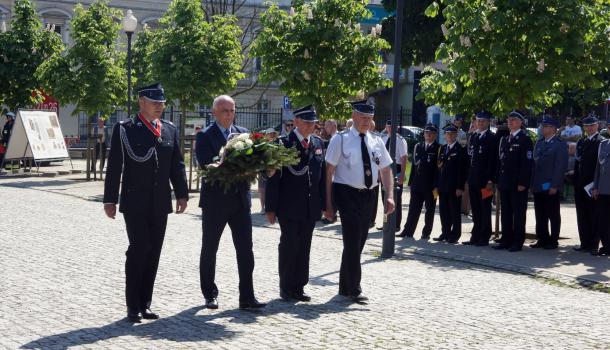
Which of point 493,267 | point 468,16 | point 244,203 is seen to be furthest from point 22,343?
point 468,16

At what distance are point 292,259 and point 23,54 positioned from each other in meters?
25.6

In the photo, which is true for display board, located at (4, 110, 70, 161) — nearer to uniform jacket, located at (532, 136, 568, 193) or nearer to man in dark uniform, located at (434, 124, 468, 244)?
man in dark uniform, located at (434, 124, 468, 244)

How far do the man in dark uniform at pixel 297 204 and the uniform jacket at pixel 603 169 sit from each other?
5655mm

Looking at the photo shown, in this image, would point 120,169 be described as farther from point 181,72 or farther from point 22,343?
point 181,72

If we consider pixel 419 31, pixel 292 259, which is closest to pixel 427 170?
pixel 292 259

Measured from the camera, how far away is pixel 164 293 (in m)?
9.94

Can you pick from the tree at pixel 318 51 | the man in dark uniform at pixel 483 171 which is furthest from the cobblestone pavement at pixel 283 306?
the tree at pixel 318 51

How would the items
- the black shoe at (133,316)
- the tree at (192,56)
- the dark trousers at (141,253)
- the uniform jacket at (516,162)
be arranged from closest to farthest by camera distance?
1. the black shoe at (133,316)
2. the dark trousers at (141,253)
3. the uniform jacket at (516,162)
4. the tree at (192,56)

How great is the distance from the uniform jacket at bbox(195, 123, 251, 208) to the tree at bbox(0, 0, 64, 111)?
25.0 metres

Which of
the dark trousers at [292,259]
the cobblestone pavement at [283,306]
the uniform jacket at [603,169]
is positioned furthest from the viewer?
the uniform jacket at [603,169]

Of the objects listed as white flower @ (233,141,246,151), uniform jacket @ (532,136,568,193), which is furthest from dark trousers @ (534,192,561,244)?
white flower @ (233,141,246,151)

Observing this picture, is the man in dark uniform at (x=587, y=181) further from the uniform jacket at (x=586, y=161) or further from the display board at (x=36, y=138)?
the display board at (x=36, y=138)

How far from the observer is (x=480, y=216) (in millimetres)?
15266

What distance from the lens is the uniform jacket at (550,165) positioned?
14.6m
